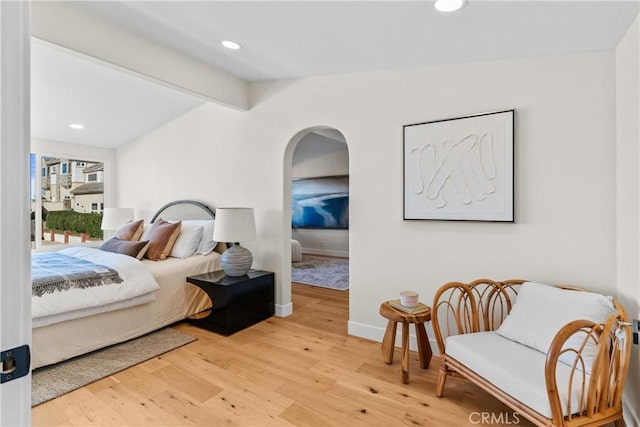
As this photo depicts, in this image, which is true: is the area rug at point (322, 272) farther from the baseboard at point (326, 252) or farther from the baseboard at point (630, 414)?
the baseboard at point (630, 414)

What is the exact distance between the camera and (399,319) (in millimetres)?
2258

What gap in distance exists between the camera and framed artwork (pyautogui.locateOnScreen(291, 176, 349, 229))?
7.04 m

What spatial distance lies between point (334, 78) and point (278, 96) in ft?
2.24

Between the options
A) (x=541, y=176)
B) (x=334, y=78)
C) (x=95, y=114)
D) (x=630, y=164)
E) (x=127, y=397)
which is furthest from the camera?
(x=95, y=114)

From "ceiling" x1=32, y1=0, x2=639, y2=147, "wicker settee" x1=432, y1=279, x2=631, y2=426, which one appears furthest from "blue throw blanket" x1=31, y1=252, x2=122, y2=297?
"wicker settee" x1=432, y1=279, x2=631, y2=426

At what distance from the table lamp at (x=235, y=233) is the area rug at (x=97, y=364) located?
0.75m

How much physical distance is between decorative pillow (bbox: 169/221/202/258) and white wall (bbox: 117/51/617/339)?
1.44 ft

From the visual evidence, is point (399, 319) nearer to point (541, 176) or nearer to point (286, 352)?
point (286, 352)

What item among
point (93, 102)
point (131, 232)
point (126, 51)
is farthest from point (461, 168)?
point (93, 102)

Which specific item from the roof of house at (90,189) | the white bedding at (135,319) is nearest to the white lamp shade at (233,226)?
the white bedding at (135,319)

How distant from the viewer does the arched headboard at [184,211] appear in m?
4.07

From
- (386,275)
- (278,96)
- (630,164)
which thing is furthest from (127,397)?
(630,164)

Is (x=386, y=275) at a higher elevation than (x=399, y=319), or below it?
higher

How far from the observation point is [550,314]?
1868mm
